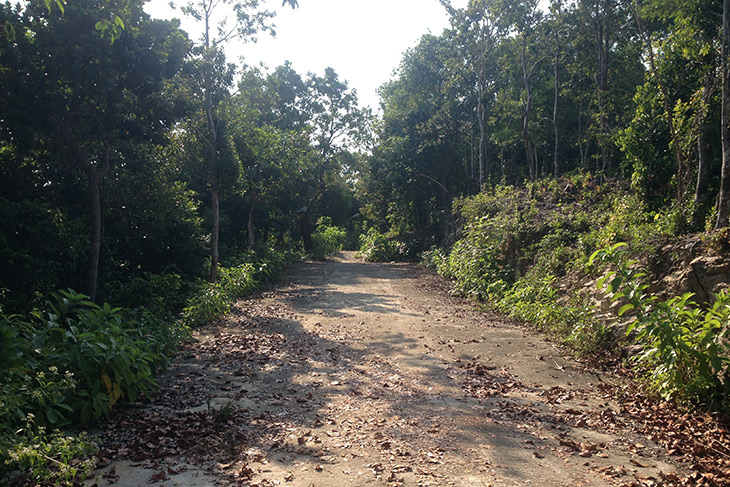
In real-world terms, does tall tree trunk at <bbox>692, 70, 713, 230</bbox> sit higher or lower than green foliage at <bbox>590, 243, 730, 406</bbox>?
higher

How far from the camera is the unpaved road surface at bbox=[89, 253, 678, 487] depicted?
4.13 metres

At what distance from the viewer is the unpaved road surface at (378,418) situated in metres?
4.13

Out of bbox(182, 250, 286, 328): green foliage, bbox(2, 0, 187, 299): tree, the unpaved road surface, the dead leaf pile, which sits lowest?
the unpaved road surface

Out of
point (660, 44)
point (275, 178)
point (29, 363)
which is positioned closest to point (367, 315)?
point (29, 363)

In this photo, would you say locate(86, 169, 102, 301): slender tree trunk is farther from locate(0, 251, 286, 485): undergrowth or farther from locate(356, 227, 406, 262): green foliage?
locate(356, 227, 406, 262): green foliage

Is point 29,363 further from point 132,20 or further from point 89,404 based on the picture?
point 132,20

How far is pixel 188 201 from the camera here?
1552 cm

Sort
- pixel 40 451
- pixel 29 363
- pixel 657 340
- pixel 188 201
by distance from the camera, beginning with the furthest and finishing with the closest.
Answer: pixel 188 201 → pixel 657 340 → pixel 29 363 → pixel 40 451

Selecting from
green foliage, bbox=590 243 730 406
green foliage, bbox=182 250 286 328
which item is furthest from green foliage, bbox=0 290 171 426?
green foliage, bbox=590 243 730 406

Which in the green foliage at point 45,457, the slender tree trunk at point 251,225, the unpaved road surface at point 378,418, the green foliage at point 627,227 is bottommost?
the unpaved road surface at point 378,418

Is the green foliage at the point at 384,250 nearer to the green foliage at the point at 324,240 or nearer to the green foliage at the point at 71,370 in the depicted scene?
the green foliage at the point at 324,240

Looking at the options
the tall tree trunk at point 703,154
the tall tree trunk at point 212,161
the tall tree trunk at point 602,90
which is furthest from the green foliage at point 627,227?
the tall tree trunk at point 212,161

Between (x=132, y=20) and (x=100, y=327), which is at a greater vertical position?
(x=132, y=20)

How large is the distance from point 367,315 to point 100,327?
23.2ft
